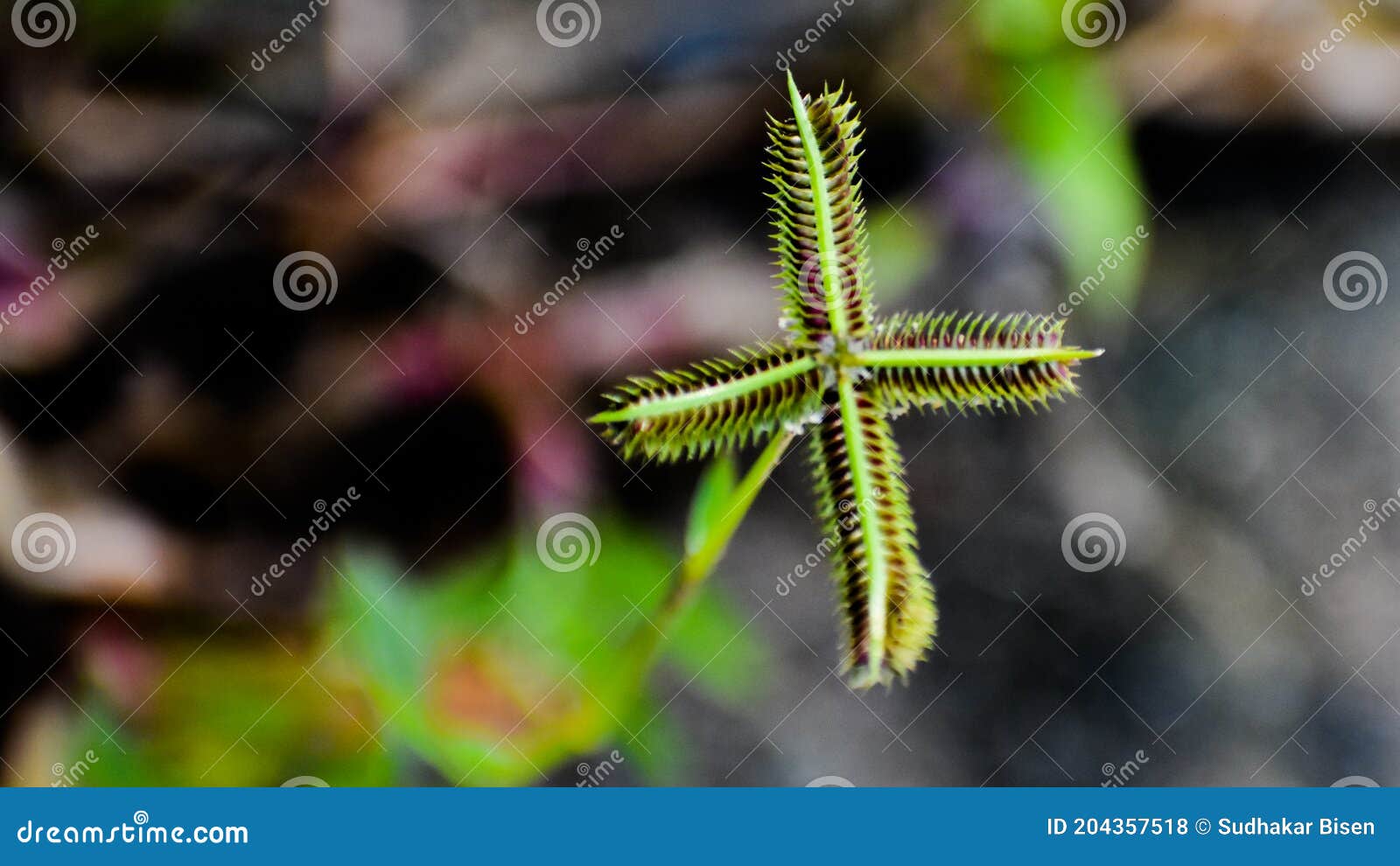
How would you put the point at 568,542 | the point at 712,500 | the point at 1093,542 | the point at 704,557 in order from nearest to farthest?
the point at 704,557, the point at 712,500, the point at 568,542, the point at 1093,542
